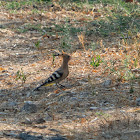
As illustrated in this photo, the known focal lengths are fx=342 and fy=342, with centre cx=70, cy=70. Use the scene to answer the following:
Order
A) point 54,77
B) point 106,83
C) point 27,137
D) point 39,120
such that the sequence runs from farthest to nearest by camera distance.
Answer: point 106,83, point 54,77, point 39,120, point 27,137

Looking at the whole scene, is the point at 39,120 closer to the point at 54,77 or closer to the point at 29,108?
the point at 29,108

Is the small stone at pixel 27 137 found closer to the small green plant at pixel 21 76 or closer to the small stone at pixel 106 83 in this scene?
the small stone at pixel 106 83

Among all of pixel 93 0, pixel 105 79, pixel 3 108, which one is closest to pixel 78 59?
pixel 105 79

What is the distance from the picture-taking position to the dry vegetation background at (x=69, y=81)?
13.1 feet

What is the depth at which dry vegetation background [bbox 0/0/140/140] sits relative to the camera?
400 centimetres

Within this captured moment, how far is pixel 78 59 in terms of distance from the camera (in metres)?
6.97

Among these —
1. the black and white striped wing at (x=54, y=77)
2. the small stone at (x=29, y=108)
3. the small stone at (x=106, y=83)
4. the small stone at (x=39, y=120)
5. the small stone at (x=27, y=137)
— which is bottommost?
the small stone at (x=27, y=137)

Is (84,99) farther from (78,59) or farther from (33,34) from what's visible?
(33,34)

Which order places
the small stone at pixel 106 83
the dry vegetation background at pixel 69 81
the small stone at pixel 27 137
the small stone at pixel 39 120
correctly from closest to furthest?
1. the small stone at pixel 27 137
2. the dry vegetation background at pixel 69 81
3. the small stone at pixel 39 120
4. the small stone at pixel 106 83

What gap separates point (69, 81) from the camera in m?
5.93

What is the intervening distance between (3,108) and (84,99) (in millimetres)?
1195

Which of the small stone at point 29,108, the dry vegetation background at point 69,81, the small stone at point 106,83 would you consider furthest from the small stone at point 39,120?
the small stone at point 106,83

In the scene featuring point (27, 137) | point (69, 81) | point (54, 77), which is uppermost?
point (54, 77)

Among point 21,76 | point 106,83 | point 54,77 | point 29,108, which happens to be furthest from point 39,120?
point 21,76
